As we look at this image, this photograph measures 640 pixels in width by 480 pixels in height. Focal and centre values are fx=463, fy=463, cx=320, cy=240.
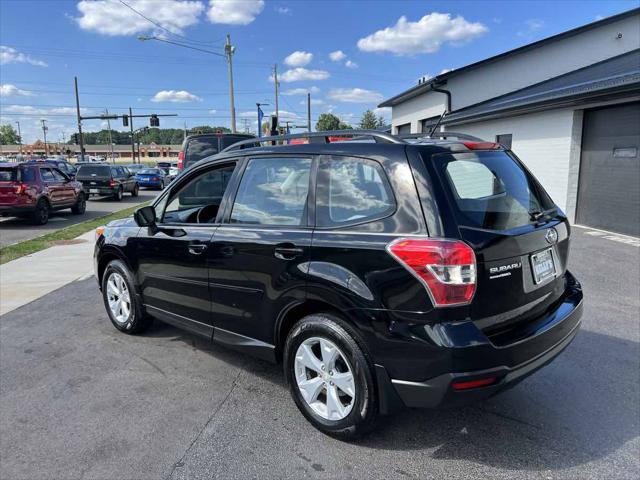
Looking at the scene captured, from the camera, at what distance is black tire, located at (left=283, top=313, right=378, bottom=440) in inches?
103

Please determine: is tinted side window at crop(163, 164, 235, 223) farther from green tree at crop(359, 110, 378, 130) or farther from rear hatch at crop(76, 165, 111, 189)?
green tree at crop(359, 110, 378, 130)

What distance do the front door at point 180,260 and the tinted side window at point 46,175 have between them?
1152 centimetres

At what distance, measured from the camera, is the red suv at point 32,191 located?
40.9 feet

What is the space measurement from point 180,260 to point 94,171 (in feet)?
64.8

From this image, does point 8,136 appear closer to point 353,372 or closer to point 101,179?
point 101,179

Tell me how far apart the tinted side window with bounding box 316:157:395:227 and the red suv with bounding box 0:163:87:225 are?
12567 millimetres

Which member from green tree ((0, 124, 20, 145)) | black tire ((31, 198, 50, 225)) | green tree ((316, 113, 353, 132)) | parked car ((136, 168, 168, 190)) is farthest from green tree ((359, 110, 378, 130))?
green tree ((0, 124, 20, 145))

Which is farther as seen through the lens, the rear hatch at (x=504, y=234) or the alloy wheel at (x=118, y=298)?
the alloy wheel at (x=118, y=298)

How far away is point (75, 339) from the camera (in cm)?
457

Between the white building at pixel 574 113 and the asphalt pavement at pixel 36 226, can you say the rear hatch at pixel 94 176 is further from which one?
the white building at pixel 574 113

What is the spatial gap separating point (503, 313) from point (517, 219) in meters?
0.61

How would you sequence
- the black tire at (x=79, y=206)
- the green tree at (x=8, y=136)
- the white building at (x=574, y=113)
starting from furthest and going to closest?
the green tree at (x=8, y=136) → the black tire at (x=79, y=206) → the white building at (x=574, y=113)

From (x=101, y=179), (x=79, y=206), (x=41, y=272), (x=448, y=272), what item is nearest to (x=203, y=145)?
(x=41, y=272)

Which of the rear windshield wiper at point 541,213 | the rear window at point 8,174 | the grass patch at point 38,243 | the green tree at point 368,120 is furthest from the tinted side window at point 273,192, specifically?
the green tree at point 368,120
